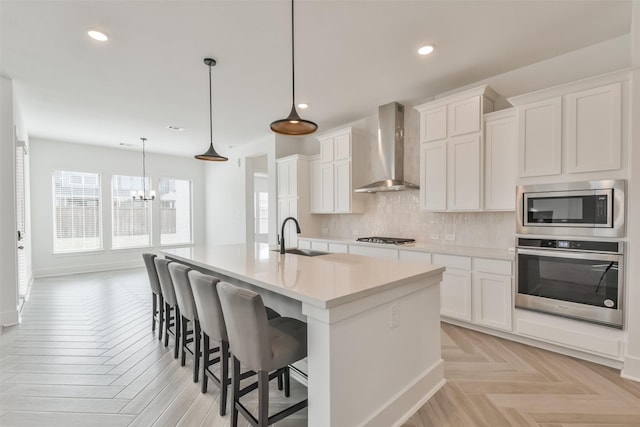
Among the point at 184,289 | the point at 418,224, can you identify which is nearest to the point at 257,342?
the point at 184,289

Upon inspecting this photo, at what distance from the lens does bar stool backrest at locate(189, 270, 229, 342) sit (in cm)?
184

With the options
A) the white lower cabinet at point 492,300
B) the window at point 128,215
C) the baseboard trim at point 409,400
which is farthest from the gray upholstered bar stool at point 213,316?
the window at point 128,215

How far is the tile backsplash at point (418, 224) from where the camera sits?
3458mm

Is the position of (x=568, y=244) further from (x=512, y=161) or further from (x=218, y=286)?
(x=218, y=286)

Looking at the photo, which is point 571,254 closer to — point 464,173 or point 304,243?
point 464,173

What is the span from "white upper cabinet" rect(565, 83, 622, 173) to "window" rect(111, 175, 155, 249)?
792 centimetres

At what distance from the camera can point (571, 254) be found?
254 centimetres

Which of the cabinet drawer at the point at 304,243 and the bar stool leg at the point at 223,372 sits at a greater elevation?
the cabinet drawer at the point at 304,243

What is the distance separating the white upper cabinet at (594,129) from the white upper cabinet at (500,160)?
47 cm

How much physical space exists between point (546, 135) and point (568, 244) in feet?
3.32

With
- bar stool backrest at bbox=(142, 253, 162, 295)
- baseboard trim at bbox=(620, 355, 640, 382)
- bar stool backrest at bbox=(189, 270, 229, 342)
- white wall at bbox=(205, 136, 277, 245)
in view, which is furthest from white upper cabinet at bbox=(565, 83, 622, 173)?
white wall at bbox=(205, 136, 277, 245)

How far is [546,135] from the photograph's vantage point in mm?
2711

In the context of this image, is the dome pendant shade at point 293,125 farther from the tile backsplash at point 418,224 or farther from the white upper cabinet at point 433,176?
the tile backsplash at point 418,224

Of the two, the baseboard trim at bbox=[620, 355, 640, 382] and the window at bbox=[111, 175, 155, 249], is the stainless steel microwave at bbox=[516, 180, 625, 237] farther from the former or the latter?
the window at bbox=[111, 175, 155, 249]
